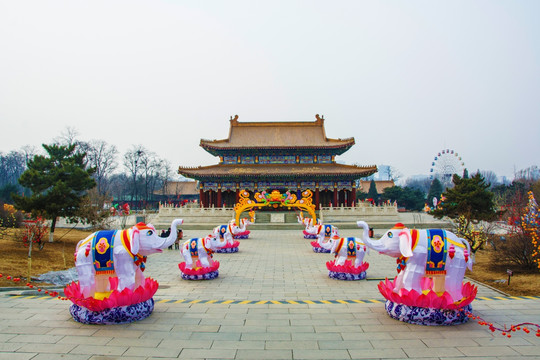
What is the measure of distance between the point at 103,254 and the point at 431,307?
633 centimetres

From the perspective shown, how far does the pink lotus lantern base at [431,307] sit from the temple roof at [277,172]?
2824cm

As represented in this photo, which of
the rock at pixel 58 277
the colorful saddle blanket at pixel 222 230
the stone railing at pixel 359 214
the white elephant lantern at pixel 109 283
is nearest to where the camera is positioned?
the white elephant lantern at pixel 109 283

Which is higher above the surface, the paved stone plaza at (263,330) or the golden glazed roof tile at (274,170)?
the golden glazed roof tile at (274,170)

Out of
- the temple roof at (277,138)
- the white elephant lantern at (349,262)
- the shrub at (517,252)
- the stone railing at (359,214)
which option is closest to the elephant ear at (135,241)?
the white elephant lantern at (349,262)

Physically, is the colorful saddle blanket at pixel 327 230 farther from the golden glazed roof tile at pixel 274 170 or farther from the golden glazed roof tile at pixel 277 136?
the golden glazed roof tile at pixel 277 136

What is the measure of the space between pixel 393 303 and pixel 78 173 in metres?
15.2

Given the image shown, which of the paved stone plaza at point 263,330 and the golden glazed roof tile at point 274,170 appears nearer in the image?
the paved stone plaza at point 263,330

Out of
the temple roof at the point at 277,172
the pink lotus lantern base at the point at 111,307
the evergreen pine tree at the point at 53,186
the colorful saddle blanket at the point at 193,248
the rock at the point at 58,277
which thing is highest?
the temple roof at the point at 277,172

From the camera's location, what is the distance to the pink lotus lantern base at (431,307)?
6727 mm

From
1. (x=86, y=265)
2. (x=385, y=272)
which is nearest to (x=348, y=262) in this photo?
(x=385, y=272)

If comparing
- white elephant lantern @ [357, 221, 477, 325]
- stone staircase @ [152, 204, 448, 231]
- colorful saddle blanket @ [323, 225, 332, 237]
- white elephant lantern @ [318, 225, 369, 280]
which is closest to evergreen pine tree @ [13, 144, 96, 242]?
colorful saddle blanket @ [323, 225, 332, 237]

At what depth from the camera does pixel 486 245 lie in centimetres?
1848

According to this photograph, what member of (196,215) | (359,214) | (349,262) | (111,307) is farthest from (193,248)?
(359,214)

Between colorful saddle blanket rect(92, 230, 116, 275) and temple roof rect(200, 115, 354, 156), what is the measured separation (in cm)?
3028
